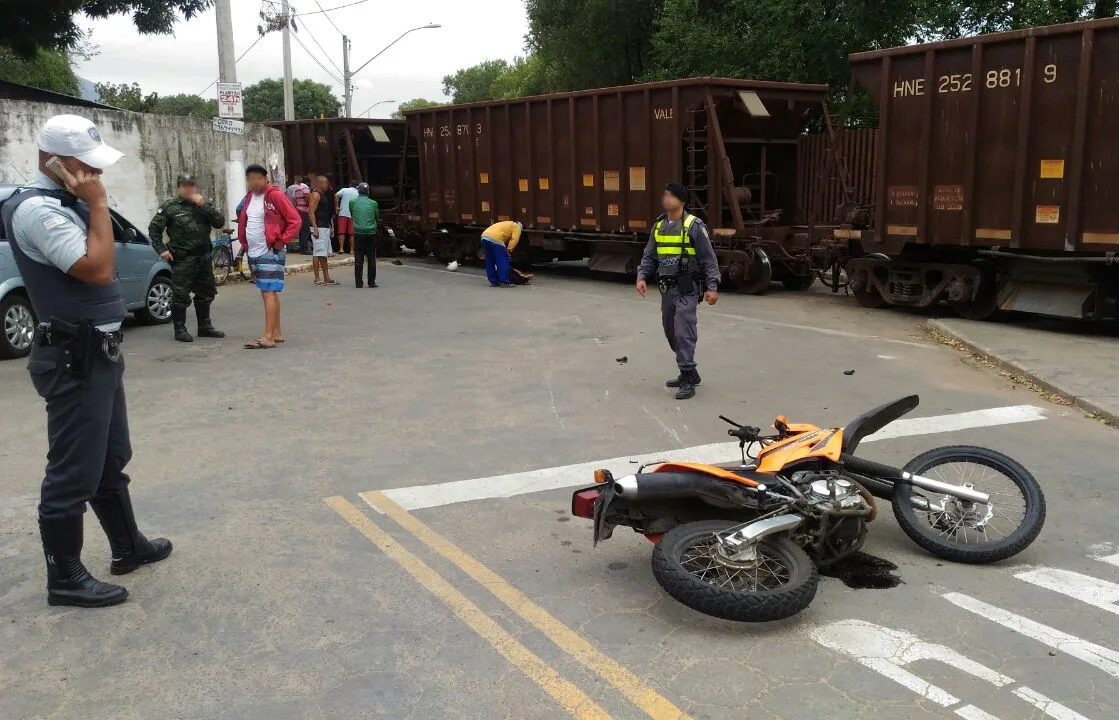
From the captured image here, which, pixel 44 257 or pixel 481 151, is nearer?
pixel 44 257

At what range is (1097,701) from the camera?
3156 mm

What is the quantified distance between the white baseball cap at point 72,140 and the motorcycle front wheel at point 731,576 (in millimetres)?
2620

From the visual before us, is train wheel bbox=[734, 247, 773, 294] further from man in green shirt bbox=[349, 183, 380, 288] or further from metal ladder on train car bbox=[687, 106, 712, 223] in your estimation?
man in green shirt bbox=[349, 183, 380, 288]

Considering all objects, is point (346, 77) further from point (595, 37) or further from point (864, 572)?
point (864, 572)

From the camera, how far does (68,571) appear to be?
3.85 metres

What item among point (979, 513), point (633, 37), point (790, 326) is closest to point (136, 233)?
point (790, 326)

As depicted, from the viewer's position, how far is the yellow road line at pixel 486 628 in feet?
10.5

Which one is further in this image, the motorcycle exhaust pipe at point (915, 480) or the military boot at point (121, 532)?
the motorcycle exhaust pipe at point (915, 480)

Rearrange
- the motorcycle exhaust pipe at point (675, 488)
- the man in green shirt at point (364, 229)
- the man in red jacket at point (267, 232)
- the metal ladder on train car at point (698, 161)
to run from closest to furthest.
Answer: the motorcycle exhaust pipe at point (675, 488) → the man in red jacket at point (267, 232) → the metal ladder on train car at point (698, 161) → the man in green shirt at point (364, 229)

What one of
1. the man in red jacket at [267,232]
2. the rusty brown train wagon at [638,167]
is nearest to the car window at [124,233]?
the man in red jacket at [267,232]

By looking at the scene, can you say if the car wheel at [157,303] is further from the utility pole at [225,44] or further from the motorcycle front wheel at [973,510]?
the motorcycle front wheel at [973,510]

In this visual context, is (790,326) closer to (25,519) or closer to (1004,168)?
(1004,168)

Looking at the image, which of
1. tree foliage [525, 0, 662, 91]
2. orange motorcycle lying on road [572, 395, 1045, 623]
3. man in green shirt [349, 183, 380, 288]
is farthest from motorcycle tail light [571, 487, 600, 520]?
tree foliage [525, 0, 662, 91]

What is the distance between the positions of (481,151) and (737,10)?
766 cm
